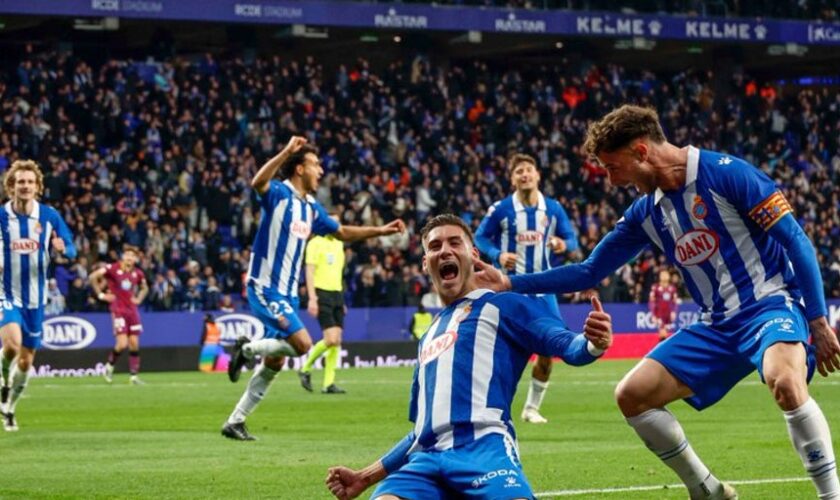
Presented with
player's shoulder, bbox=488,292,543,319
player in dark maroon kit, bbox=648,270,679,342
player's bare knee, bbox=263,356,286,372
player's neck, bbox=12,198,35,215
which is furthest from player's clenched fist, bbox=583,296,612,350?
player in dark maroon kit, bbox=648,270,679,342

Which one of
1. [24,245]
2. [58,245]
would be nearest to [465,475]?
[58,245]

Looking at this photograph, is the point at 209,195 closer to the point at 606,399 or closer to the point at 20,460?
the point at 606,399

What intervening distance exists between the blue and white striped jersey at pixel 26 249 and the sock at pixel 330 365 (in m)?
6.48

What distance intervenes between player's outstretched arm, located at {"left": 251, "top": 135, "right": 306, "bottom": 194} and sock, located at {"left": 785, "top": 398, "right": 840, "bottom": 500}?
575 centimetres

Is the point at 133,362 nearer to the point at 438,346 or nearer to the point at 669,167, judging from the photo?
the point at 669,167

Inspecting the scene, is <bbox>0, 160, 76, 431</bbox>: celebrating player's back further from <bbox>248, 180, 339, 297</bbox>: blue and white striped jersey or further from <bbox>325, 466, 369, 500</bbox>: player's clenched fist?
<bbox>325, 466, 369, 500</bbox>: player's clenched fist

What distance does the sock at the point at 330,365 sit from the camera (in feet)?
71.4

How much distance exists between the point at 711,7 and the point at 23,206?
119 ft

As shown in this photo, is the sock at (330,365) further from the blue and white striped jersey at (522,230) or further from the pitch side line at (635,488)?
the pitch side line at (635,488)

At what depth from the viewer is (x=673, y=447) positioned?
312 inches

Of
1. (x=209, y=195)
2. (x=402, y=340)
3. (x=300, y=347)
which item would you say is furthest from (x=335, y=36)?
(x=300, y=347)

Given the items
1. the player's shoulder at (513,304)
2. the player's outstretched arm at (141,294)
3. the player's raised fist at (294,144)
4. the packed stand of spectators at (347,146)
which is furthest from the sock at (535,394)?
the packed stand of spectators at (347,146)

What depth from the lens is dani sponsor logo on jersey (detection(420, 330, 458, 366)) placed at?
6.43 m

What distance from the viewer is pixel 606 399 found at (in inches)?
760
